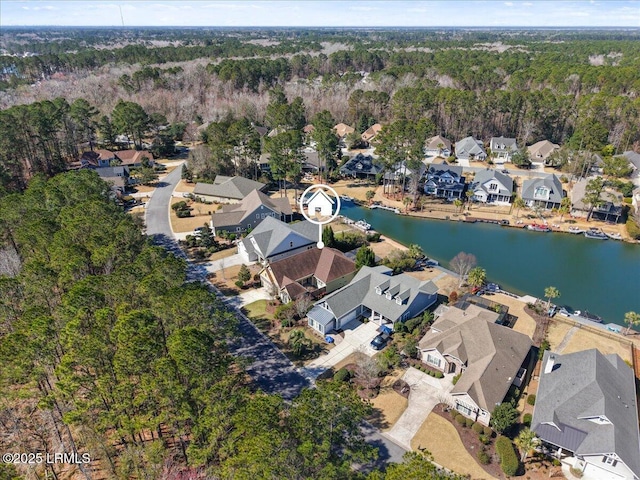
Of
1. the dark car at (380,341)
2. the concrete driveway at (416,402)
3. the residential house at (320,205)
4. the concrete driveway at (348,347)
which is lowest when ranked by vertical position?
the concrete driveway at (416,402)

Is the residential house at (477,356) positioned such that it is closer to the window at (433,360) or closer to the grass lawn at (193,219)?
the window at (433,360)

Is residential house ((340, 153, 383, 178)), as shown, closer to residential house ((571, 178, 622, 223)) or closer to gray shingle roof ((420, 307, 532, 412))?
residential house ((571, 178, 622, 223))

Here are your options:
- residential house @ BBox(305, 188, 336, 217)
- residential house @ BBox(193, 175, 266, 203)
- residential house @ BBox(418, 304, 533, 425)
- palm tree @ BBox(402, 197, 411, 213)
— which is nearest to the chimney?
residential house @ BBox(418, 304, 533, 425)

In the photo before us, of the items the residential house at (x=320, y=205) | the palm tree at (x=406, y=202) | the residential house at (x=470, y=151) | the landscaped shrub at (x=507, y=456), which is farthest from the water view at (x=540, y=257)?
the residential house at (x=470, y=151)

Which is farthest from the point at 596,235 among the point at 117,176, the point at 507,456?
the point at 117,176

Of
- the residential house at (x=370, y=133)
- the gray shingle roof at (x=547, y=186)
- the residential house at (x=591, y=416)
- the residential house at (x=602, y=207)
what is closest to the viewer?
the residential house at (x=591, y=416)

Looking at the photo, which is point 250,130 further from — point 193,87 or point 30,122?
point 193,87
